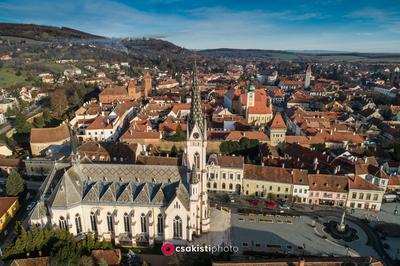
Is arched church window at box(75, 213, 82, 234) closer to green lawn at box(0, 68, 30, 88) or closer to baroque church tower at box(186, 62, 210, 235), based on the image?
baroque church tower at box(186, 62, 210, 235)

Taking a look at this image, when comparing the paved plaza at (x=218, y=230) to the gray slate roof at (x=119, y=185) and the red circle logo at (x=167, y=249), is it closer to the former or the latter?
the red circle logo at (x=167, y=249)

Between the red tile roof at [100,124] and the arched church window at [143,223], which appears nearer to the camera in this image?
the arched church window at [143,223]

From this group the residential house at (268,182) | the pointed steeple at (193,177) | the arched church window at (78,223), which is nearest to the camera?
the pointed steeple at (193,177)

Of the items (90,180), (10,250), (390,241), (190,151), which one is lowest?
(390,241)

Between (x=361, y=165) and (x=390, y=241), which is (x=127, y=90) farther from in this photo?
(x=390, y=241)

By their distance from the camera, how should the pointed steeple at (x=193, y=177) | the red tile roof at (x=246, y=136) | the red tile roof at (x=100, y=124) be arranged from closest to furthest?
the pointed steeple at (x=193, y=177) < the red tile roof at (x=246, y=136) < the red tile roof at (x=100, y=124)

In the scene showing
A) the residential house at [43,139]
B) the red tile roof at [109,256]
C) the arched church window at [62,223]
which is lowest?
the red tile roof at [109,256]

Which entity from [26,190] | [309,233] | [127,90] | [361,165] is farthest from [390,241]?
[127,90]

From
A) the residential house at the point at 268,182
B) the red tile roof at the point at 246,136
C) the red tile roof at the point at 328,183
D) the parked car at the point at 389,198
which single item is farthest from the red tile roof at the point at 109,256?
the parked car at the point at 389,198
